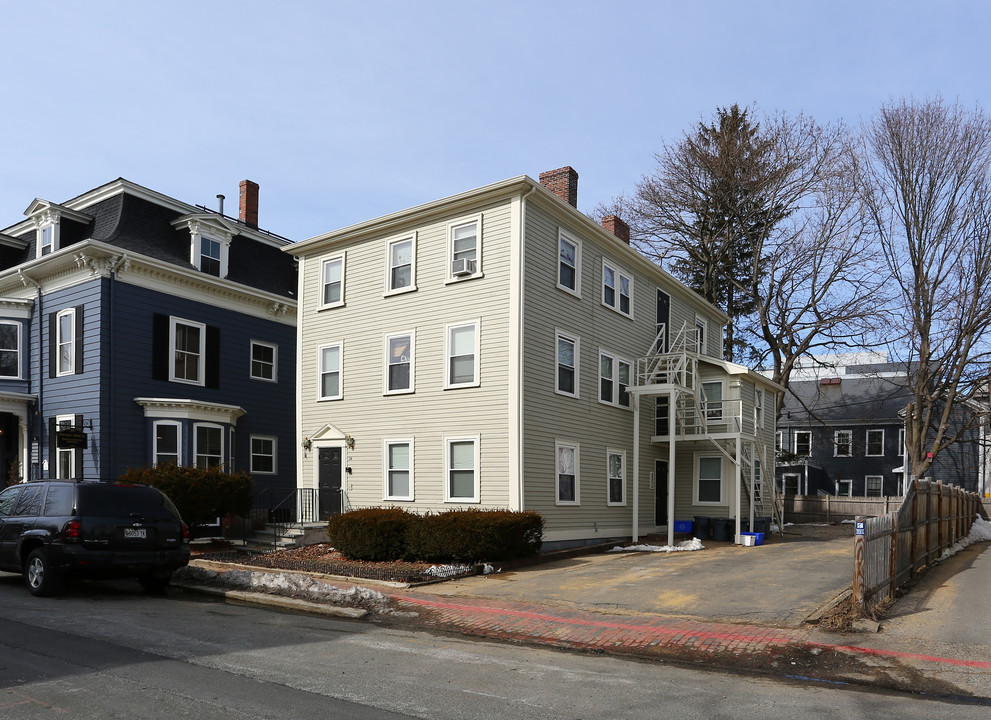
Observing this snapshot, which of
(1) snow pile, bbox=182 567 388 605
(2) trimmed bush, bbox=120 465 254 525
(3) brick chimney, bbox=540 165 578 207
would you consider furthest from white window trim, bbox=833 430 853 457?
(1) snow pile, bbox=182 567 388 605

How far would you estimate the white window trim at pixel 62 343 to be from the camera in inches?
906

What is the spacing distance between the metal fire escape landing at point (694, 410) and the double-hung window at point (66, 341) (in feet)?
53.0

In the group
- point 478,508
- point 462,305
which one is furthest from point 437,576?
point 462,305

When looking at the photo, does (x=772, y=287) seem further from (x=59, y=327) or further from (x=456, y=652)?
(x=456, y=652)

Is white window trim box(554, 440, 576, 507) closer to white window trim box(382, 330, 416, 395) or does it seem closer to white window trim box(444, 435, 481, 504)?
white window trim box(444, 435, 481, 504)

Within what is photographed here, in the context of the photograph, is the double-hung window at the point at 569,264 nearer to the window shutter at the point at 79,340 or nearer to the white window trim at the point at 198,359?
the white window trim at the point at 198,359

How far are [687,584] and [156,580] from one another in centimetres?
887

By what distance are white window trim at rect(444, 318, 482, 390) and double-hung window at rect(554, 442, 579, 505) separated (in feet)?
8.71

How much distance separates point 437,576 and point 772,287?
2685 centimetres

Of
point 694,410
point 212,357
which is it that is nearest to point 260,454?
point 212,357

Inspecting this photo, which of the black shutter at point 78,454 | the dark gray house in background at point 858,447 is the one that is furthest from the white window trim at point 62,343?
the dark gray house in background at point 858,447

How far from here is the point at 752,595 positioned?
41.2 feet

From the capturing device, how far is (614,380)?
2325 cm

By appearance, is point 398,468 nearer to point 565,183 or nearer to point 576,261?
point 576,261
